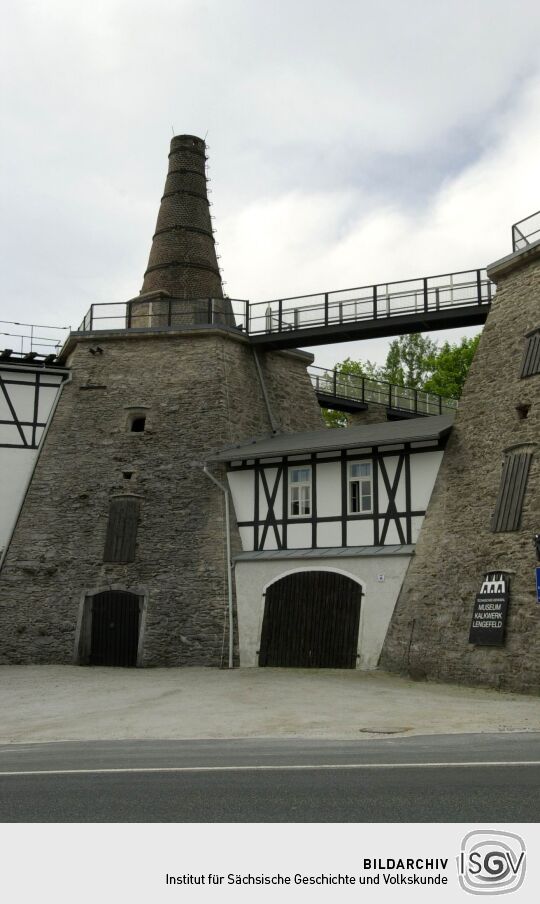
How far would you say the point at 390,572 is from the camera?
70.0 feet

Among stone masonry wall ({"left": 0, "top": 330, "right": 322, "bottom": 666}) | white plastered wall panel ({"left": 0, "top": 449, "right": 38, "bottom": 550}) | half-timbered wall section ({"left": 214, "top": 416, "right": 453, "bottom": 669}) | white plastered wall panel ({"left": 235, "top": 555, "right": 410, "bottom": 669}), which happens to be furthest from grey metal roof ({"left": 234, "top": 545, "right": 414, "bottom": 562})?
white plastered wall panel ({"left": 0, "top": 449, "right": 38, "bottom": 550})

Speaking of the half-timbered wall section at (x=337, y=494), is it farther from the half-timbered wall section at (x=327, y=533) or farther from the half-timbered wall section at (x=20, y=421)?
the half-timbered wall section at (x=20, y=421)

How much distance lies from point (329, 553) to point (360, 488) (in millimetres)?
1971

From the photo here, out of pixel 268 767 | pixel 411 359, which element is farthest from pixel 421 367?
pixel 268 767

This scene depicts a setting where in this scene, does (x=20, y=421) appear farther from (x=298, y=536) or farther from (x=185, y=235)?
(x=298, y=536)

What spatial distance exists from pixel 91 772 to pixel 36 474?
1908cm

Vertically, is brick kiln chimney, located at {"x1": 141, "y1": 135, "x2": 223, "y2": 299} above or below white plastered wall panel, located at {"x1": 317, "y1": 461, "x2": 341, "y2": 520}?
above

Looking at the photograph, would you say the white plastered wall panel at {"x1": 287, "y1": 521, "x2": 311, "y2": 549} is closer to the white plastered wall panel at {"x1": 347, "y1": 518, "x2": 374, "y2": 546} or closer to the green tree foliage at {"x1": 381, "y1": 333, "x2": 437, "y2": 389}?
the white plastered wall panel at {"x1": 347, "y1": 518, "x2": 374, "y2": 546}

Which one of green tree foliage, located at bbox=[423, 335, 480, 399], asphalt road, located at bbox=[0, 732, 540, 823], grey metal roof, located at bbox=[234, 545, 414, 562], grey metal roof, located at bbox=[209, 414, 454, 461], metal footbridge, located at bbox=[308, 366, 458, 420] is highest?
green tree foliage, located at bbox=[423, 335, 480, 399]

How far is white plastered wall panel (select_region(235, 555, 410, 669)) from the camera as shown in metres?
21.3

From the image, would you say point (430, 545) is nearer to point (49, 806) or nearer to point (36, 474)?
point (36, 474)

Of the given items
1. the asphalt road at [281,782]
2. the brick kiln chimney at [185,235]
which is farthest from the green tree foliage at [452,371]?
the asphalt road at [281,782]

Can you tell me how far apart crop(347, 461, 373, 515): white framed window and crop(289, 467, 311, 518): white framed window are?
1346mm
